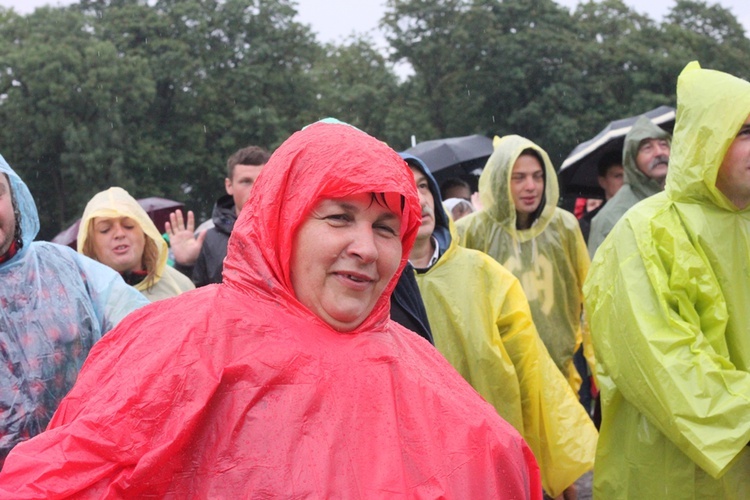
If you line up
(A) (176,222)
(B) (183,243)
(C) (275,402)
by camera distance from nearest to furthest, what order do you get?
(C) (275,402) → (B) (183,243) → (A) (176,222)

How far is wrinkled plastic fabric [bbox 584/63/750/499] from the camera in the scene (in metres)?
3.61

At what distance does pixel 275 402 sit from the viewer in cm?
226

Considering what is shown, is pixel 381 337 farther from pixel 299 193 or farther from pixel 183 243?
pixel 183 243

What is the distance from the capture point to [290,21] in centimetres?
4219

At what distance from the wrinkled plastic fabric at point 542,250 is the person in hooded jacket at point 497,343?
0.83 metres

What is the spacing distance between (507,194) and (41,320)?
331cm

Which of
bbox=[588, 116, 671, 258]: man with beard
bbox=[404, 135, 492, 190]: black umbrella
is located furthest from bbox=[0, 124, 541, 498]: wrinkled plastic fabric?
bbox=[404, 135, 492, 190]: black umbrella

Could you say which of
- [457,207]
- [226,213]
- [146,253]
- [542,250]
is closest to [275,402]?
[146,253]

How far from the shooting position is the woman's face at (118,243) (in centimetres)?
564

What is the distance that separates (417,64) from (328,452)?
132 feet

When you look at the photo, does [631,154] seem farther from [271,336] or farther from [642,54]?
[642,54]

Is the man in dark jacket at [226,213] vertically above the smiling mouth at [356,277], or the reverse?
the smiling mouth at [356,277]

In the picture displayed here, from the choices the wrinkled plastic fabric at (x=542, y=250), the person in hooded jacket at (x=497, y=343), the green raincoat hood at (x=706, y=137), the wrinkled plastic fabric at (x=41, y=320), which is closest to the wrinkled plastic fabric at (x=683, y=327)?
the green raincoat hood at (x=706, y=137)

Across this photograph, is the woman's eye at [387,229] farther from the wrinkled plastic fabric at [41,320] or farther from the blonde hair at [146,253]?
the blonde hair at [146,253]
